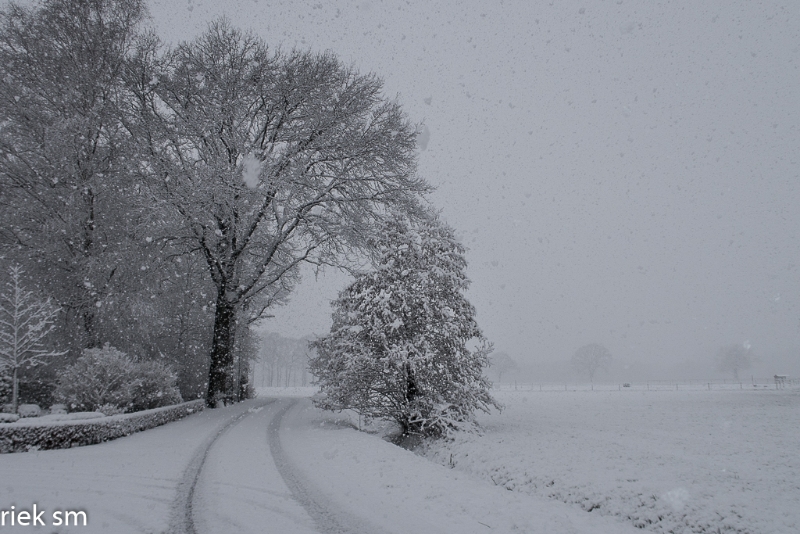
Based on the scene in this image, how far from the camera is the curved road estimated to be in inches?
189

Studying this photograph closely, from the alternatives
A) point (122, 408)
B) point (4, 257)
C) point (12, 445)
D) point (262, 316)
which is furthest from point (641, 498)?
point (262, 316)

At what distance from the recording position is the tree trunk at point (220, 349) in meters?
17.1

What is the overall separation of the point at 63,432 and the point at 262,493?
6.30 meters

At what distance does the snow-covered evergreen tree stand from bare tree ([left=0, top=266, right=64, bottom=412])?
8.51 metres

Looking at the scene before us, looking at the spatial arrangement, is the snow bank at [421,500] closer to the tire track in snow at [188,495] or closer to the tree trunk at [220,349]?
the tire track in snow at [188,495]

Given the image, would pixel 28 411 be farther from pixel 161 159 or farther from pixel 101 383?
pixel 161 159

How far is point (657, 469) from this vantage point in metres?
8.87

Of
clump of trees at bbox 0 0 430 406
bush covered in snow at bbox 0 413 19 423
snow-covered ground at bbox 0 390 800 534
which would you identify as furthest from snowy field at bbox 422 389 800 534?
bush covered in snow at bbox 0 413 19 423

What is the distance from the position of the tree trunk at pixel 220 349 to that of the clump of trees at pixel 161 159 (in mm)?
87

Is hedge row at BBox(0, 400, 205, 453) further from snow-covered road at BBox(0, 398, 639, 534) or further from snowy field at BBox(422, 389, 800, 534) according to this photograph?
snowy field at BBox(422, 389, 800, 534)

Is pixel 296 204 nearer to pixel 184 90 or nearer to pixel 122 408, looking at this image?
pixel 184 90

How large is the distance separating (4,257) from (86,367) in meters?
6.06

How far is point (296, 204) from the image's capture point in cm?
1612

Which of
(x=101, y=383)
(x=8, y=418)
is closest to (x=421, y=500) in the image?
(x=8, y=418)
